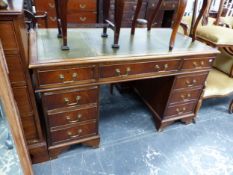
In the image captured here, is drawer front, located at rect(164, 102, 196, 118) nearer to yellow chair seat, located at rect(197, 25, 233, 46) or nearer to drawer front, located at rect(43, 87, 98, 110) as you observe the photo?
yellow chair seat, located at rect(197, 25, 233, 46)

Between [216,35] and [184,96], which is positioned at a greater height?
[216,35]

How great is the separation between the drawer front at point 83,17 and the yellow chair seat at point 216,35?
129cm

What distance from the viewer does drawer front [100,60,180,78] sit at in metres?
1.16

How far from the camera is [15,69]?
95cm

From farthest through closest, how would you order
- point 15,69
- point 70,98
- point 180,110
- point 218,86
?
point 218,86 < point 180,110 < point 70,98 < point 15,69

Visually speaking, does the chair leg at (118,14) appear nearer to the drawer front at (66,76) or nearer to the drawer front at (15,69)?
the drawer front at (66,76)

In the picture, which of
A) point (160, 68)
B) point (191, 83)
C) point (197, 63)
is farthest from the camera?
point (191, 83)

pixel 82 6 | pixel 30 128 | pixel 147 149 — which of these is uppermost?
pixel 82 6

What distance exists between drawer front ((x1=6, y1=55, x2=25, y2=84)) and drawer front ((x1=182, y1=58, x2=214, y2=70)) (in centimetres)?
104

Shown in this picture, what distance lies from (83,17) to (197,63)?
154cm

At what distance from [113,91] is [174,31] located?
1088 mm

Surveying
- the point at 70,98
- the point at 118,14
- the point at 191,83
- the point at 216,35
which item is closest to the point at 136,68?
the point at 118,14

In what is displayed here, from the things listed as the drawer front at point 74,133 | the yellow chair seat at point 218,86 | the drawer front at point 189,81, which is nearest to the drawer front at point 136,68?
the drawer front at point 189,81

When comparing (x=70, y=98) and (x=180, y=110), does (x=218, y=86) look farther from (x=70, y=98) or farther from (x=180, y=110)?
(x=70, y=98)
